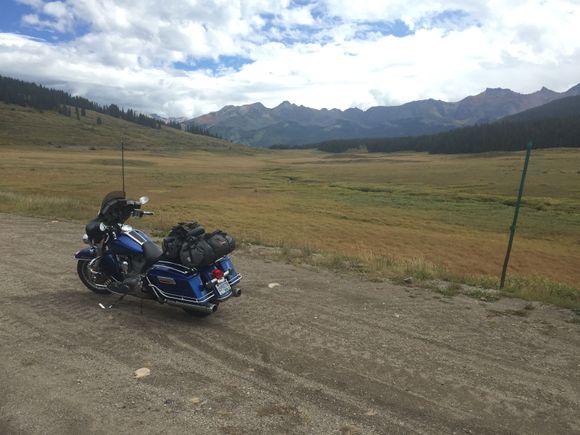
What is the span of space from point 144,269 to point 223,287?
1.37 m

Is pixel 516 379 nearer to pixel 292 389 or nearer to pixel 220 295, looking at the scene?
pixel 292 389

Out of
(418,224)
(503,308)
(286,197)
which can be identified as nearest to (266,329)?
(503,308)

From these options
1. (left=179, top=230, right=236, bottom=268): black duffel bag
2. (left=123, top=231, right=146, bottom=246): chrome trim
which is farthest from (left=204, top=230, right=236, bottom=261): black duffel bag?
(left=123, top=231, right=146, bottom=246): chrome trim

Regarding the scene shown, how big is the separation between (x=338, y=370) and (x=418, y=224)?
28574 mm

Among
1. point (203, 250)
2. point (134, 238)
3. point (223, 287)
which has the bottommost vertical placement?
point (223, 287)

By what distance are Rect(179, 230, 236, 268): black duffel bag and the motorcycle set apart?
0.05 feet

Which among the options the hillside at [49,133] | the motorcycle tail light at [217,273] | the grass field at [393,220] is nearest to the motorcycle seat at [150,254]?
the motorcycle tail light at [217,273]

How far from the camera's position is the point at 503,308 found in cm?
814

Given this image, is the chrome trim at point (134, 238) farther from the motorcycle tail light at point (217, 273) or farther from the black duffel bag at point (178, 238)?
the motorcycle tail light at point (217, 273)

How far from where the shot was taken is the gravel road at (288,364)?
4.57 meters

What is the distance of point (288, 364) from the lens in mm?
5680

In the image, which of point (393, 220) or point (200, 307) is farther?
point (393, 220)

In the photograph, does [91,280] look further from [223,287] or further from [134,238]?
[223,287]

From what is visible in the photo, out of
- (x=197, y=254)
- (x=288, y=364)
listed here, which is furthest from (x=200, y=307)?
(x=288, y=364)
